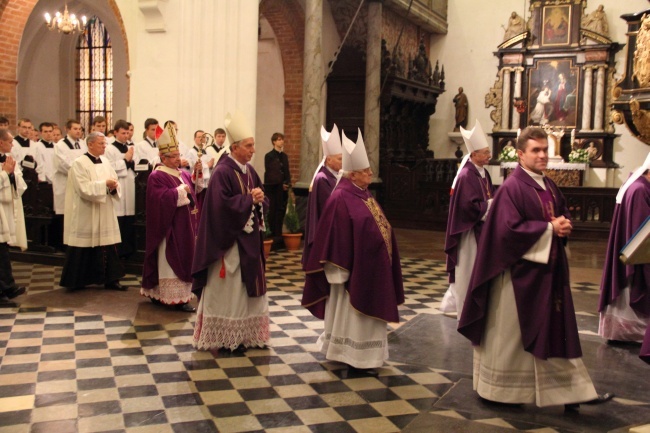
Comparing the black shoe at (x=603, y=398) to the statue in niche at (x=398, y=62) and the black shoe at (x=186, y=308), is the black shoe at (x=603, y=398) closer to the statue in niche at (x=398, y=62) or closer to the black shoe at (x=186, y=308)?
the black shoe at (x=186, y=308)

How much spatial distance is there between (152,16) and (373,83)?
19.6 feet

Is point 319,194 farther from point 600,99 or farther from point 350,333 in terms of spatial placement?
point 600,99

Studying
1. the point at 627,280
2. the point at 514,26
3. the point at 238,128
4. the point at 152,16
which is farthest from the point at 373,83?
the point at 238,128

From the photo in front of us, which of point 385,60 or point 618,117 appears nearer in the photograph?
point 618,117

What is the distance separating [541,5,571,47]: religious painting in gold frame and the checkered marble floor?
1448 centimetres

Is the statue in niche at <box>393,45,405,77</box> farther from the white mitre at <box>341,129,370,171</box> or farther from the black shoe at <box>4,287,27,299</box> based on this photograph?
the white mitre at <box>341,129,370,171</box>

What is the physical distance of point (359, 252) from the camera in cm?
516

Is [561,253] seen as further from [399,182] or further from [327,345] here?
[399,182]

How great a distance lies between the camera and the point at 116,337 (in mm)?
6129

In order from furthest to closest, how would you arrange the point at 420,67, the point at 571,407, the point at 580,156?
the point at 420,67, the point at 580,156, the point at 571,407

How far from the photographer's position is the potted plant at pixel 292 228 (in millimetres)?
11266

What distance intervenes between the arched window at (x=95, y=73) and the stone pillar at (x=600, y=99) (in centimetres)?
1259

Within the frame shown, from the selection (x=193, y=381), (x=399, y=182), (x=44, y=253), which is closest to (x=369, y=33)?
(x=399, y=182)

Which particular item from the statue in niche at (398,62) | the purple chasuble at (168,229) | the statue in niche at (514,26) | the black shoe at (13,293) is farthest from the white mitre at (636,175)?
the statue in niche at (514,26)
